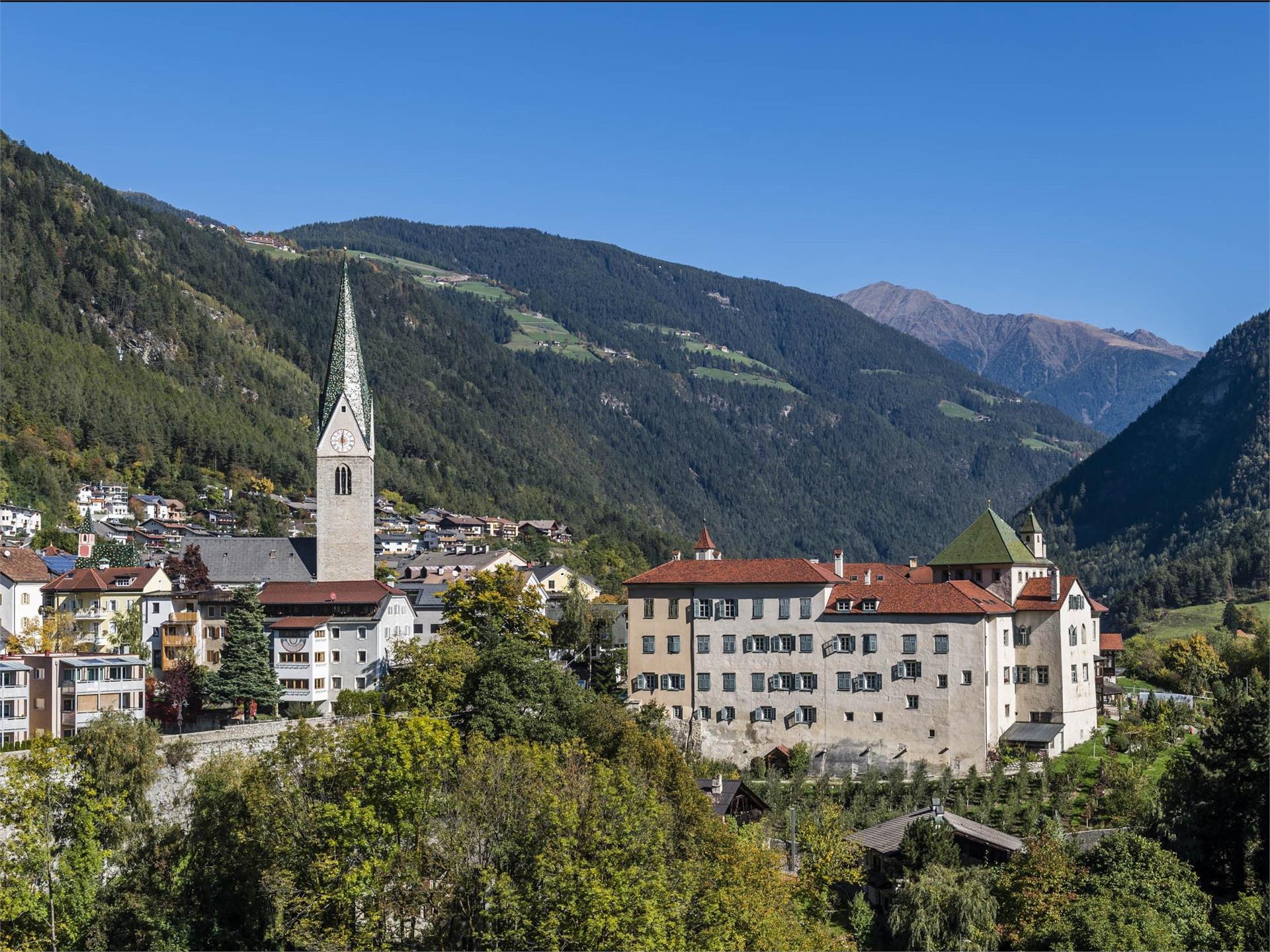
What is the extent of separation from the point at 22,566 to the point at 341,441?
85.2ft

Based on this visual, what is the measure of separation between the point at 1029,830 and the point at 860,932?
13.2 metres

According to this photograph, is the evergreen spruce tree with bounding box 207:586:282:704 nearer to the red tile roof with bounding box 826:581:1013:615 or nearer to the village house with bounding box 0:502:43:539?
the red tile roof with bounding box 826:581:1013:615

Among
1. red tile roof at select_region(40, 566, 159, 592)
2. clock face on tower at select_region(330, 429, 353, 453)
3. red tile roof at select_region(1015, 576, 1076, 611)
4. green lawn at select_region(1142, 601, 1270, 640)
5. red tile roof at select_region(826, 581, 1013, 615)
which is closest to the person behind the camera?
red tile roof at select_region(826, 581, 1013, 615)

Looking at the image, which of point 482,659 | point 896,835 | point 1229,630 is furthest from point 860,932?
point 1229,630

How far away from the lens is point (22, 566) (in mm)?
110438

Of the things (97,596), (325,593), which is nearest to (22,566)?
(97,596)

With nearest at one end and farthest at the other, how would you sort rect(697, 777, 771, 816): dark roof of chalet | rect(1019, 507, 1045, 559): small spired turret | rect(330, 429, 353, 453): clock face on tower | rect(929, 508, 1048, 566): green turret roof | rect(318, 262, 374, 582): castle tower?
rect(697, 777, 771, 816): dark roof of chalet → rect(929, 508, 1048, 566): green turret roof → rect(1019, 507, 1045, 559): small spired turret → rect(318, 262, 374, 582): castle tower → rect(330, 429, 353, 453): clock face on tower

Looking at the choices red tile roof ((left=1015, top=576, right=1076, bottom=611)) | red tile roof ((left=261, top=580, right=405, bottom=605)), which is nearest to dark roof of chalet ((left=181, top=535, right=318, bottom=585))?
red tile roof ((left=261, top=580, right=405, bottom=605))

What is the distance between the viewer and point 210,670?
101 metres

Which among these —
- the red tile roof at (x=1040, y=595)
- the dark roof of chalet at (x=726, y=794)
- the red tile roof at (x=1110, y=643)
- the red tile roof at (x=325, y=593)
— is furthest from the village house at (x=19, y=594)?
the red tile roof at (x=1110, y=643)

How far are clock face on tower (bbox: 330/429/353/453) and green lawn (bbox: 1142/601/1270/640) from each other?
9277 cm

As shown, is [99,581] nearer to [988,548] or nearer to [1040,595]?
[988,548]

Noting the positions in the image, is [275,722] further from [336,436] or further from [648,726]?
[336,436]

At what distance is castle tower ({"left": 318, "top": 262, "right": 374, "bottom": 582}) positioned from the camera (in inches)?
4815
